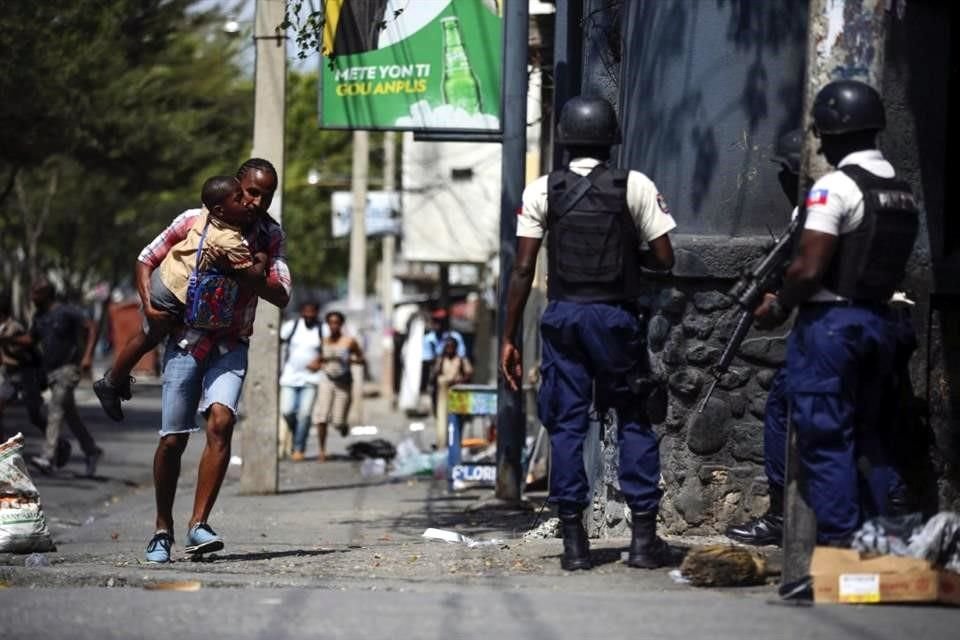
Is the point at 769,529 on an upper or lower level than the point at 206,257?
lower

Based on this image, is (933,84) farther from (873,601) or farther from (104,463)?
(104,463)

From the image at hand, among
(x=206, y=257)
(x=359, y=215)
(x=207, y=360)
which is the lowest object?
(x=207, y=360)

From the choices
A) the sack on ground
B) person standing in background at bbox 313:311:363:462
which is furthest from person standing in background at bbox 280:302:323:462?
the sack on ground

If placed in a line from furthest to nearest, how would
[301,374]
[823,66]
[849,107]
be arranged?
[301,374], [823,66], [849,107]

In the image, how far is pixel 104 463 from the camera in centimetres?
1892

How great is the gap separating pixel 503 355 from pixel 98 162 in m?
24.0

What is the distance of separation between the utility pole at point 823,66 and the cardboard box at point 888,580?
270 millimetres

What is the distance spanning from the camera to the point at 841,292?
659 centimetres

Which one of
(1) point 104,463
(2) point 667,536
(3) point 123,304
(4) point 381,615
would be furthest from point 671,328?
(3) point 123,304

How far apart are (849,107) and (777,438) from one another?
1.77m

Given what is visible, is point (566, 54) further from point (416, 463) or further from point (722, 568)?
point (416, 463)

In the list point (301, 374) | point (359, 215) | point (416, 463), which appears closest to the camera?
point (416, 463)

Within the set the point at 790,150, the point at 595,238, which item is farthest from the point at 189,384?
the point at 790,150

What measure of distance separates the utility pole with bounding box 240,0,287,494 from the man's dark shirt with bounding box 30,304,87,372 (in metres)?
2.43
